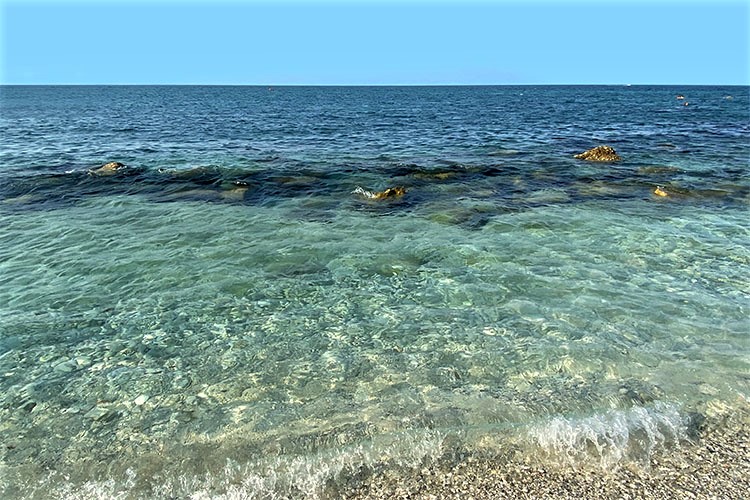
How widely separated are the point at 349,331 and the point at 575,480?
432cm

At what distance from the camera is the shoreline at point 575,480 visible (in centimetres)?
506

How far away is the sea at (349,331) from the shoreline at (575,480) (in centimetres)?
14

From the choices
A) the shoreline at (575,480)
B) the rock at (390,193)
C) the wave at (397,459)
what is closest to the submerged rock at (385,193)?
the rock at (390,193)

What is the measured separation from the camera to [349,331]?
8.43 metres

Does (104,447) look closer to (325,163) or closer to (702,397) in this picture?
(702,397)

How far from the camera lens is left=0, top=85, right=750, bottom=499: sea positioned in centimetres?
576

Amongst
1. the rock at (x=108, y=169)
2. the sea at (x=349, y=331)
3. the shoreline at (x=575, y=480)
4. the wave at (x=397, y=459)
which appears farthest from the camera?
the rock at (x=108, y=169)

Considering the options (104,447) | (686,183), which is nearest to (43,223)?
(104,447)

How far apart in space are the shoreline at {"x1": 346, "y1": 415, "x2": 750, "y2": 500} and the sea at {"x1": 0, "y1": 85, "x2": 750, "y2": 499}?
138 mm

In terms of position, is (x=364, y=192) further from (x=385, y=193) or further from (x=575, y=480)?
(x=575, y=480)

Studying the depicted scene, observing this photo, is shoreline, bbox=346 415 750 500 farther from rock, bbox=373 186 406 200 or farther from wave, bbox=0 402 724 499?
rock, bbox=373 186 406 200

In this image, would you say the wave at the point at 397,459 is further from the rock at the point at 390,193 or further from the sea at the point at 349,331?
the rock at the point at 390,193

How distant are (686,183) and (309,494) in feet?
67.6

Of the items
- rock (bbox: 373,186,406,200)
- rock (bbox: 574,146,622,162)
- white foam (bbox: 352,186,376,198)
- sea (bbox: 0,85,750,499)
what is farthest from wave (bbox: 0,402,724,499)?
rock (bbox: 574,146,622,162)
